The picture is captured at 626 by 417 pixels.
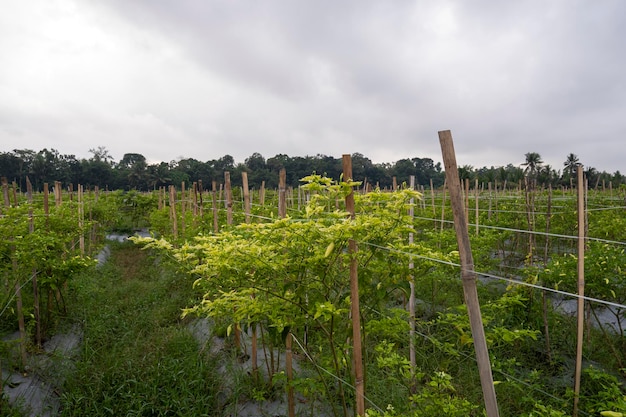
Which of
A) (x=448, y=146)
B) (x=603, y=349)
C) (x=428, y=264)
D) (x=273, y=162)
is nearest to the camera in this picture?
(x=448, y=146)

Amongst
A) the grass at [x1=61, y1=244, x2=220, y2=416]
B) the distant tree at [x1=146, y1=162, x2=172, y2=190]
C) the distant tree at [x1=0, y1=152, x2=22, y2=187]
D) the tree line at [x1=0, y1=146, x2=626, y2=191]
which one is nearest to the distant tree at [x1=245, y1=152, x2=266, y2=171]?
the tree line at [x1=0, y1=146, x2=626, y2=191]

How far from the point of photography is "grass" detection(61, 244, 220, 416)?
13.6 feet

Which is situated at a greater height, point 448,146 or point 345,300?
point 448,146

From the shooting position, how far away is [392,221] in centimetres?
233

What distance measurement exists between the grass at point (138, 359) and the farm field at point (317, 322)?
0.02m

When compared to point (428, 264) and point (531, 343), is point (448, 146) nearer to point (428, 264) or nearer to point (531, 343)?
point (428, 264)

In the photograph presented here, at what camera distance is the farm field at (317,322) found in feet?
7.97

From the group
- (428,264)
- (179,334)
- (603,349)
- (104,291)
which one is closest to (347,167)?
(428,264)

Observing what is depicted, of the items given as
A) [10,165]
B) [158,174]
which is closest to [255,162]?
[158,174]

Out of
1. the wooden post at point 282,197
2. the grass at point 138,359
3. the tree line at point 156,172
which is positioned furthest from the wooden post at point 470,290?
the tree line at point 156,172

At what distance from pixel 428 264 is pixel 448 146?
1128mm

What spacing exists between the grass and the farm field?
2cm

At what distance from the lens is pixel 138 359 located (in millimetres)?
4984

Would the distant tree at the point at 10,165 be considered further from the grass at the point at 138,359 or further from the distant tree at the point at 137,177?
the grass at the point at 138,359
